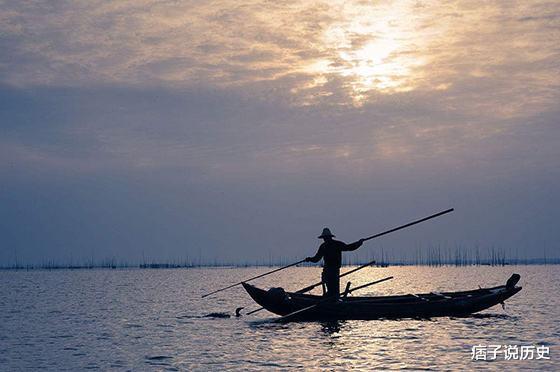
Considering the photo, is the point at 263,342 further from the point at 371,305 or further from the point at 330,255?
the point at 371,305

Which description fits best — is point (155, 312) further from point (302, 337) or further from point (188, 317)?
point (302, 337)

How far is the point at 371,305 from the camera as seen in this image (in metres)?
25.2

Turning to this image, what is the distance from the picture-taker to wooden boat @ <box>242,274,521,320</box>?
81.7ft

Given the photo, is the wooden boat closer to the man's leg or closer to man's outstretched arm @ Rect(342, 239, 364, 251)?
the man's leg

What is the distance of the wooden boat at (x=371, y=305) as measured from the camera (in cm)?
2491

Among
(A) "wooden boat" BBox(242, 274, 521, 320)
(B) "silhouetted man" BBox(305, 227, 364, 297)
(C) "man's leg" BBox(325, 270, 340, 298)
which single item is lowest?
(A) "wooden boat" BBox(242, 274, 521, 320)

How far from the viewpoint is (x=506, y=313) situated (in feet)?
107
